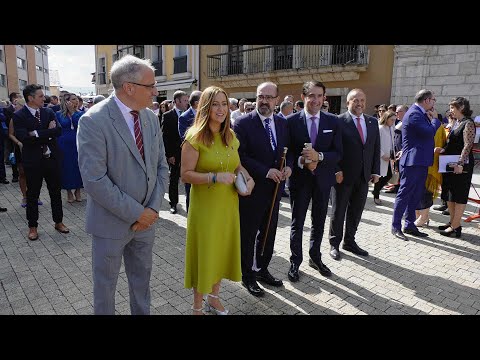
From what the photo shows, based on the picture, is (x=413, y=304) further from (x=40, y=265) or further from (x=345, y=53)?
(x=345, y=53)

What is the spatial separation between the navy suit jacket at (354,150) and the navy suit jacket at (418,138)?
38.8 inches

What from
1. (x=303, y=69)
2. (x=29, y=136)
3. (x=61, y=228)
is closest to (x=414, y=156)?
(x=61, y=228)

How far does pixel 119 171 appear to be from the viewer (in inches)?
94.5

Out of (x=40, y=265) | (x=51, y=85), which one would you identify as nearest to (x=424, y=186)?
(x=40, y=265)

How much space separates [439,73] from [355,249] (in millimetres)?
10683

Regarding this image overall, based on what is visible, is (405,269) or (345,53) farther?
(345,53)

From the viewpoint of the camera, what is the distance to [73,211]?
658cm

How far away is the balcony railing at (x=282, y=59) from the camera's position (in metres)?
14.8

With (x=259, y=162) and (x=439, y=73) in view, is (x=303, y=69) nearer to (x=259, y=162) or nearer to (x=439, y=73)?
(x=439, y=73)

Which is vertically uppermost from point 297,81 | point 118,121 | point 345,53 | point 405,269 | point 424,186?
point 345,53

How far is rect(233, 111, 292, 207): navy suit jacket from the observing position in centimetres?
345

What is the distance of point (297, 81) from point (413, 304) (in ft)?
48.3

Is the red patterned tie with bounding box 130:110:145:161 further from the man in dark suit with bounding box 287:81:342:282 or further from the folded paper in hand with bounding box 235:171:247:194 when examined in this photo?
the man in dark suit with bounding box 287:81:342:282

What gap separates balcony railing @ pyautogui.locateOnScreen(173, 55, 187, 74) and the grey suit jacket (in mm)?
21002
